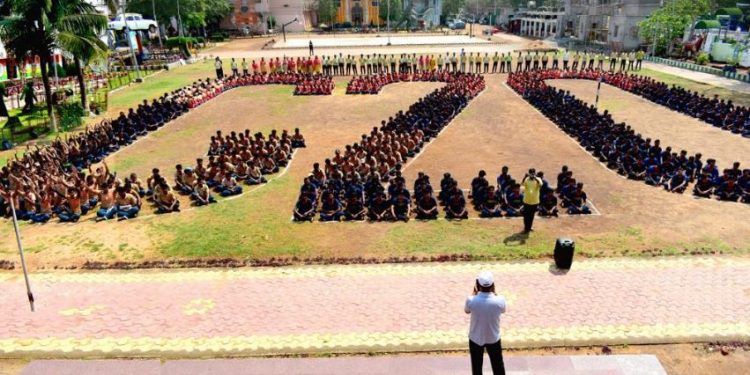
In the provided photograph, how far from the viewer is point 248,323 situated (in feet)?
29.1

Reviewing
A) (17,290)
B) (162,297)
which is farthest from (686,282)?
(17,290)

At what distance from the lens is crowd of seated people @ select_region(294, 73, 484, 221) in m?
13.4

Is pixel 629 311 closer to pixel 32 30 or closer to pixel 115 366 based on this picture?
pixel 115 366

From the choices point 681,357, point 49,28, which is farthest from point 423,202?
point 49,28

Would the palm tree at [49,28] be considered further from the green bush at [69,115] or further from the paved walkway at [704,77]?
the paved walkway at [704,77]

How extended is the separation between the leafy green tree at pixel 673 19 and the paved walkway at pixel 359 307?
142 feet

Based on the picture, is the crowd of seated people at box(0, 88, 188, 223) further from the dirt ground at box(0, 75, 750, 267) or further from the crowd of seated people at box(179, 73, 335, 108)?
the crowd of seated people at box(179, 73, 335, 108)

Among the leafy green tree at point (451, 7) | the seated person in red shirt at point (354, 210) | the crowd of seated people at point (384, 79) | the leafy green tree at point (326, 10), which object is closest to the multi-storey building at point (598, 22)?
the crowd of seated people at point (384, 79)

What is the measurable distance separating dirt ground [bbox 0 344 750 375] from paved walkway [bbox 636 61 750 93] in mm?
30076

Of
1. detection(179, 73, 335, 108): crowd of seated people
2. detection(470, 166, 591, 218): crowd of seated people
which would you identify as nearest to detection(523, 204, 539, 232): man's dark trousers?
detection(470, 166, 591, 218): crowd of seated people

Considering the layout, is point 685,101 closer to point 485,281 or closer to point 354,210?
point 354,210

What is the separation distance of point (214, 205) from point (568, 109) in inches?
640

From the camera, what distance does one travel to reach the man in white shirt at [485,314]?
613cm

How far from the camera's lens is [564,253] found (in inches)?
408
